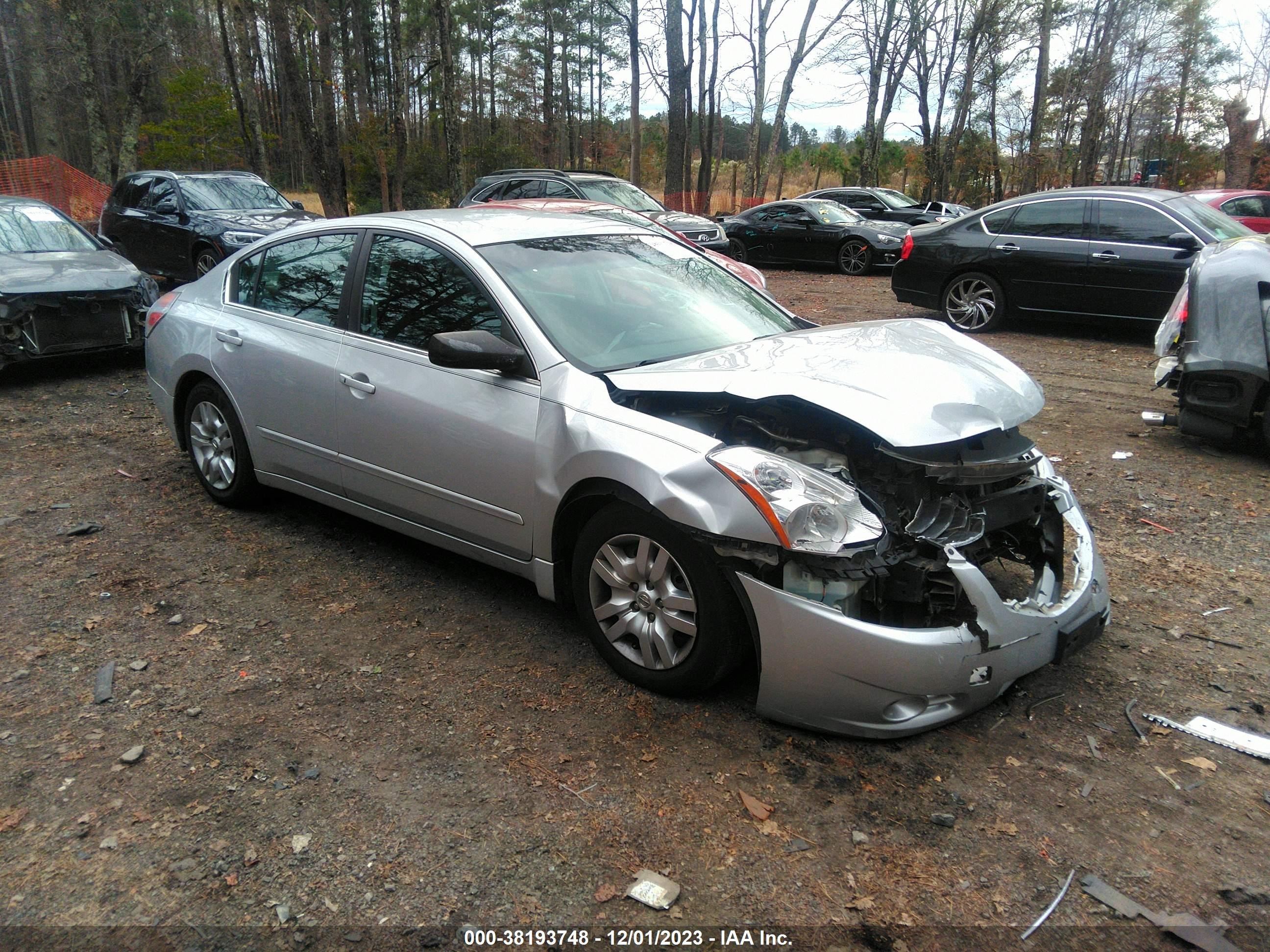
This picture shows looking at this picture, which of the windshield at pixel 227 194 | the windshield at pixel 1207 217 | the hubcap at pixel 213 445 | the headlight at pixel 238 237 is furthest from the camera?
the windshield at pixel 227 194

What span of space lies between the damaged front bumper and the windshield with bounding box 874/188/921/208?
65.0 ft

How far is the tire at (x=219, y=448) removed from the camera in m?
4.95

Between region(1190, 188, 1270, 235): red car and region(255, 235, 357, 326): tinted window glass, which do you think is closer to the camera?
region(255, 235, 357, 326): tinted window glass

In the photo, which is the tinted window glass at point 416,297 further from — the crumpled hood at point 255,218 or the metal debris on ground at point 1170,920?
→ the crumpled hood at point 255,218

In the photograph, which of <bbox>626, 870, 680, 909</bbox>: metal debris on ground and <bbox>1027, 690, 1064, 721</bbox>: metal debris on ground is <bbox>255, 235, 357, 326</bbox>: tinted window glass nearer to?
<bbox>626, 870, 680, 909</bbox>: metal debris on ground

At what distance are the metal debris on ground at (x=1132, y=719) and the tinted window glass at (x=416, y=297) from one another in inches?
108

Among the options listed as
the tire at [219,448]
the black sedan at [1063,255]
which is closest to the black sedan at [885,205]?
the black sedan at [1063,255]

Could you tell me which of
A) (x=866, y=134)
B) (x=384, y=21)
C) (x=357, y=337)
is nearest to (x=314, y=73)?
(x=384, y=21)

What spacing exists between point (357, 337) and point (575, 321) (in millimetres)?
1111

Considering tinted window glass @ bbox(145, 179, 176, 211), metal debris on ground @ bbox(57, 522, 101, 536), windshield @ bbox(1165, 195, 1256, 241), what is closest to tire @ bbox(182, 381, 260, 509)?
metal debris on ground @ bbox(57, 522, 101, 536)

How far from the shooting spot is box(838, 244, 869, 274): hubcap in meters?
17.4

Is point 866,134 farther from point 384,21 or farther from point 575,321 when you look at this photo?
point 575,321

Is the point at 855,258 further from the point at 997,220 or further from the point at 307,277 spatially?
the point at 307,277

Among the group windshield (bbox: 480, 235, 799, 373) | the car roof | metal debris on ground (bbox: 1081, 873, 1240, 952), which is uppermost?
the car roof
